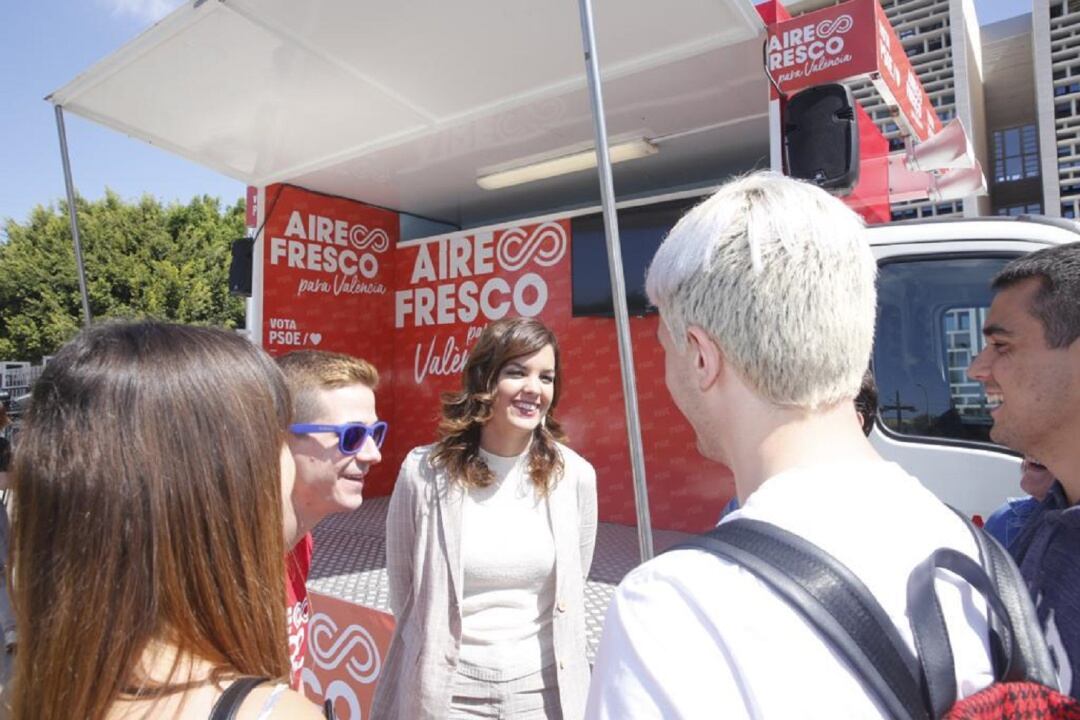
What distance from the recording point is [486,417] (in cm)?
212

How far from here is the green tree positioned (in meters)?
19.9

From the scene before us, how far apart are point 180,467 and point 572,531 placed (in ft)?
4.68

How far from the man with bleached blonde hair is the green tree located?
21.9 metres

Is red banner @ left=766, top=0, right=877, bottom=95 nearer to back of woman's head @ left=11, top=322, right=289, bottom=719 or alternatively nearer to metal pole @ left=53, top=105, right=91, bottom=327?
back of woman's head @ left=11, top=322, right=289, bottom=719

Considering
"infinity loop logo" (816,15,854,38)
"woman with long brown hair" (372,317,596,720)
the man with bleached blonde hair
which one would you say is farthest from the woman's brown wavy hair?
"infinity loop logo" (816,15,854,38)

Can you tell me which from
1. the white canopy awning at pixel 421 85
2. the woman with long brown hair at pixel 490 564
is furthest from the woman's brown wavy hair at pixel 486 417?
the white canopy awning at pixel 421 85

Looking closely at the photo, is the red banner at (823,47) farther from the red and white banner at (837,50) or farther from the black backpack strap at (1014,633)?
the black backpack strap at (1014,633)

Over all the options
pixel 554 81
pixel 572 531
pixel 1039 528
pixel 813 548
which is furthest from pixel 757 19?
pixel 813 548

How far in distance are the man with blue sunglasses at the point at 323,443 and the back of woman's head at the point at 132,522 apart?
2.34ft

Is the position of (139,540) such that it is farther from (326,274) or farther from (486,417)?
(326,274)

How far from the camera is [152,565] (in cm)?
74

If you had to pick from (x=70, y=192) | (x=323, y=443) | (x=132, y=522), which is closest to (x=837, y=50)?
(x=323, y=443)

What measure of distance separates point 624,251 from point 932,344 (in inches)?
113

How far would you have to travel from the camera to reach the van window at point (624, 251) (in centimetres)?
491
